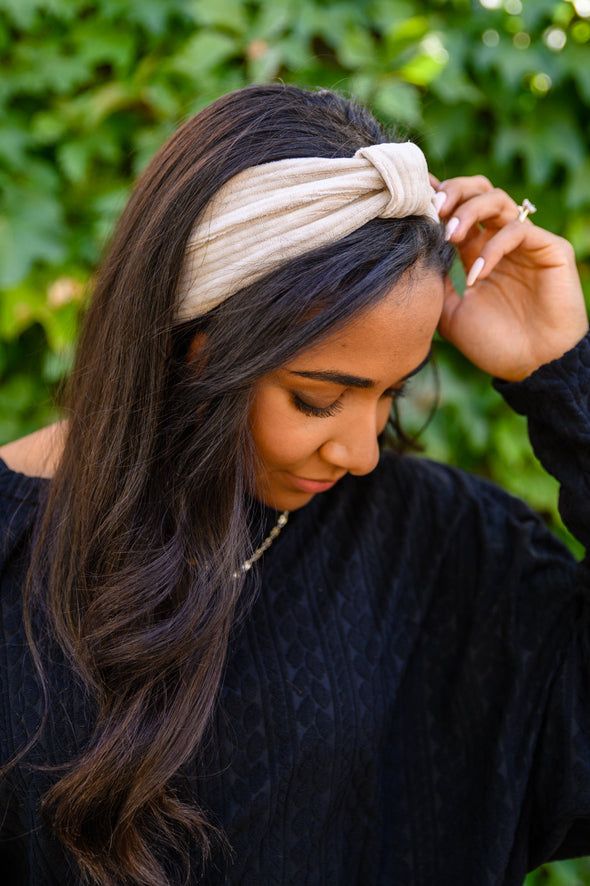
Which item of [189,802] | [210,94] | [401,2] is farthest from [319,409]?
[401,2]

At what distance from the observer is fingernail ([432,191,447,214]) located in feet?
3.83

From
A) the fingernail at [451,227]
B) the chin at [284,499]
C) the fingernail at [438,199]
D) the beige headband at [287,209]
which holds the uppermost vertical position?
the beige headband at [287,209]

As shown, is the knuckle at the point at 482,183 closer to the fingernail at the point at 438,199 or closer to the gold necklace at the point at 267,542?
the fingernail at the point at 438,199

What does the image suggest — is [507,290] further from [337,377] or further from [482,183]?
[337,377]

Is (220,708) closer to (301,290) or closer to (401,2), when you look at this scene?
(301,290)

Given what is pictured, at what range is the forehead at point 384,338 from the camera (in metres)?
1.01

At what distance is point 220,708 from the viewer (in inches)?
46.2

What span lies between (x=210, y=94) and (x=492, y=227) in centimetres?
73

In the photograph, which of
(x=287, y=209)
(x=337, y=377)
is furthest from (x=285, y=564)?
(x=287, y=209)

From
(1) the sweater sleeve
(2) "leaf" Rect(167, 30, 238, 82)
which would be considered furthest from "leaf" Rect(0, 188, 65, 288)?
(1) the sweater sleeve

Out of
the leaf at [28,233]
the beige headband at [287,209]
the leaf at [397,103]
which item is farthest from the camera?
the leaf at [28,233]

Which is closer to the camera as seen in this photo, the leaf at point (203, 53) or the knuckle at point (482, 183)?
the knuckle at point (482, 183)

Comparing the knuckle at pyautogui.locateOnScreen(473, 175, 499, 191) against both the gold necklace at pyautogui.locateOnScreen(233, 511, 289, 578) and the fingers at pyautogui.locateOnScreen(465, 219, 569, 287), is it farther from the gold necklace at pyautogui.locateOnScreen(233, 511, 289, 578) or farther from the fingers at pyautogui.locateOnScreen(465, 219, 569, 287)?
the gold necklace at pyautogui.locateOnScreen(233, 511, 289, 578)

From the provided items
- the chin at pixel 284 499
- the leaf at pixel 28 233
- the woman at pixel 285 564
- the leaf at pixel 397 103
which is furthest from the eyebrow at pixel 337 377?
the leaf at pixel 28 233
